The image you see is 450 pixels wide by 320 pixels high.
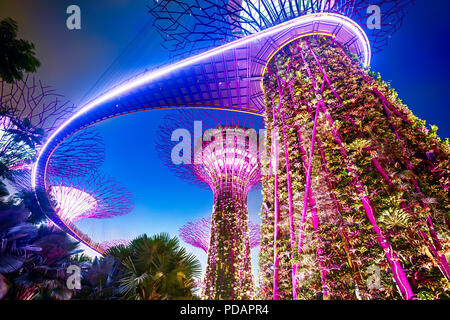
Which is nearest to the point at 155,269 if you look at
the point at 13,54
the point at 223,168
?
the point at 223,168

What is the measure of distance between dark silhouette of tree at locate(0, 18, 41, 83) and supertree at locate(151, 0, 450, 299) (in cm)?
680

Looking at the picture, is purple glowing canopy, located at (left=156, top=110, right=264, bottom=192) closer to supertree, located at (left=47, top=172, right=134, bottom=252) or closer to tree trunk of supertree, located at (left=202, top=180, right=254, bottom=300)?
tree trunk of supertree, located at (left=202, top=180, right=254, bottom=300)

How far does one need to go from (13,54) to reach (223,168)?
846cm

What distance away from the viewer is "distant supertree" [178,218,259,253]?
14328 millimetres

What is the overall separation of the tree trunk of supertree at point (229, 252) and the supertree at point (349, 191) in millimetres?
5131

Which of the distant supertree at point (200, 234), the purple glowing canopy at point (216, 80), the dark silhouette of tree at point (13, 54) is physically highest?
the purple glowing canopy at point (216, 80)

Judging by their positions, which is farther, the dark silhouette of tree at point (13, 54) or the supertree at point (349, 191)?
the dark silhouette of tree at point (13, 54)

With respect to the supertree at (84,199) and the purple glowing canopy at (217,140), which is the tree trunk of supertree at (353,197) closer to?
the purple glowing canopy at (217,140)

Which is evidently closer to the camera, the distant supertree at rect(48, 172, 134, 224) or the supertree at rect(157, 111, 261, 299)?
the supertree at rect(157, 111, 261, 299)

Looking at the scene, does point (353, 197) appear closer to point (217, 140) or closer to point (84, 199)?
point (217, 140)

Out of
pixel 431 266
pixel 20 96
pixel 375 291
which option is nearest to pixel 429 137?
pixel 431 266

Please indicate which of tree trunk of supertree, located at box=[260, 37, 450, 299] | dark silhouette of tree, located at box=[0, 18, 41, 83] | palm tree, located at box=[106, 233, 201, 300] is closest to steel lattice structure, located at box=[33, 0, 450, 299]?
tree trunk of supertree, located at box=[260, 37, 450, 299]

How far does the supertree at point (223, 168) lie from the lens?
27.2ft

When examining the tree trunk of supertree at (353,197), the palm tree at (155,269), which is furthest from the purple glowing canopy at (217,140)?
the tree trunk of supertree at (353,197)
